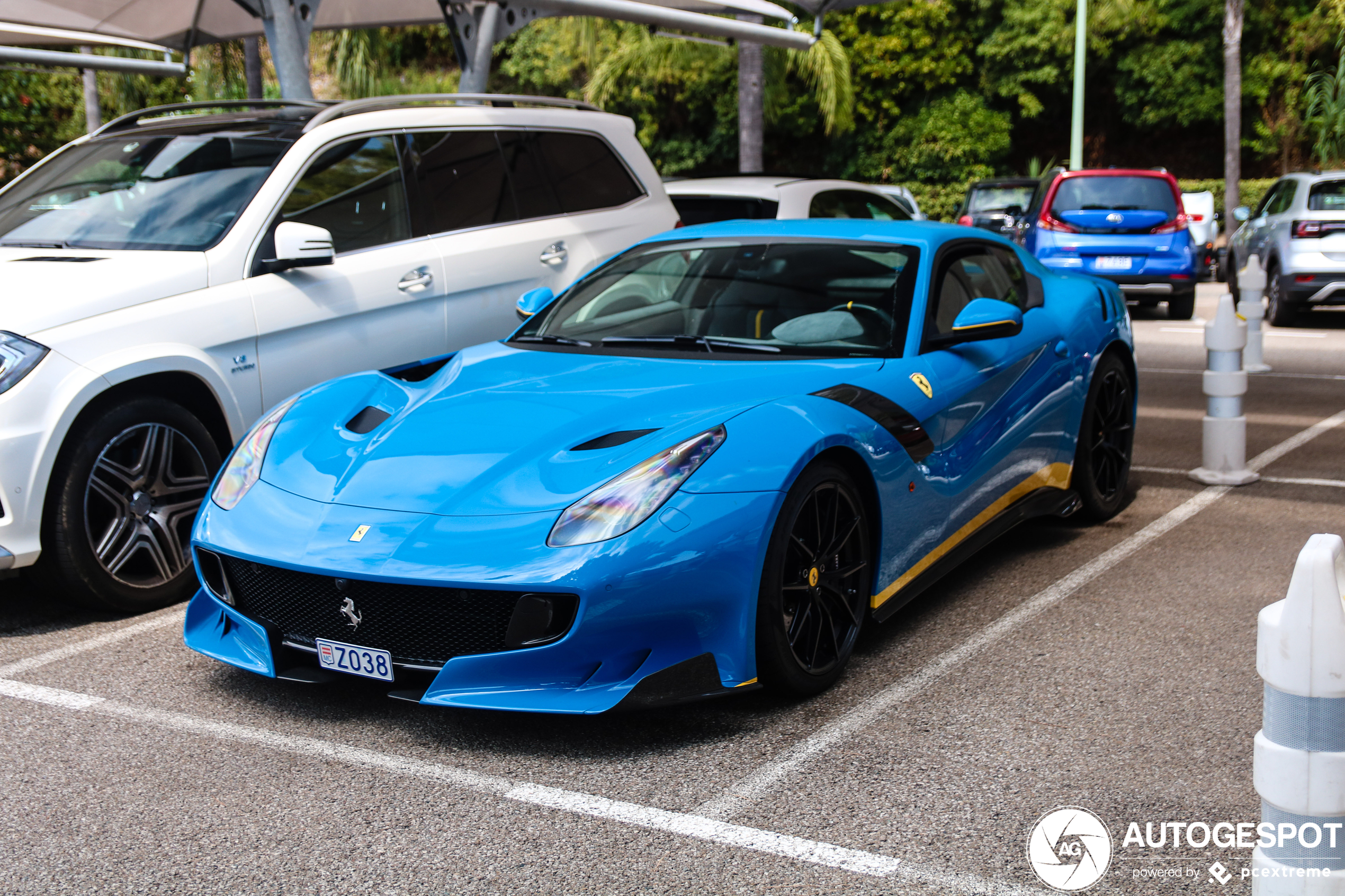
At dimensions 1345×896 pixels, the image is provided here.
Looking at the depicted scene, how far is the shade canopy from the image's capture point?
1076 cm

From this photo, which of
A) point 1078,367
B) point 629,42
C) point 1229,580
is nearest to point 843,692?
point 1229,580

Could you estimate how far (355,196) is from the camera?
6004 millimetres

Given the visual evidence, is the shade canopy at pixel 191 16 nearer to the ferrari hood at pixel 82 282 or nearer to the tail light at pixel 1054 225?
the tail light at pixel 1054 225

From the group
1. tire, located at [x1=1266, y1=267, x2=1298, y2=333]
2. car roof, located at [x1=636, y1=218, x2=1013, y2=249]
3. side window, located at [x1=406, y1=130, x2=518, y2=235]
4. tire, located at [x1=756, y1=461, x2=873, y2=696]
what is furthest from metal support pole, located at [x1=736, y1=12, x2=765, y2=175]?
tire, located at [x1=756, y1=461, x2=873, y2=696]

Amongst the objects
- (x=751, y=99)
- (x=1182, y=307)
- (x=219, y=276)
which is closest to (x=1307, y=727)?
(x=219, y=276)

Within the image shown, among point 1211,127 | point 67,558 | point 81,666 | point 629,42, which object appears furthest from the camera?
point 1211,127

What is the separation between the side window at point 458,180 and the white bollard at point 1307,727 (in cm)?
480

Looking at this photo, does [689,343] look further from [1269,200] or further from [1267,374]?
[1269,200]

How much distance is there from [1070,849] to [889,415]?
1627 mm

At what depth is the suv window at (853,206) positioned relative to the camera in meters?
9.54

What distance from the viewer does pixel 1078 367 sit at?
5719 millimetres

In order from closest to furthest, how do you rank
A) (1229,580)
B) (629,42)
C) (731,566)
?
(731,566) → (1229,580) → (629,42)

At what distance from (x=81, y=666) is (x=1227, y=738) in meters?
3.63

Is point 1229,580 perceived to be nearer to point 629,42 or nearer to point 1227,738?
point 1227,738
